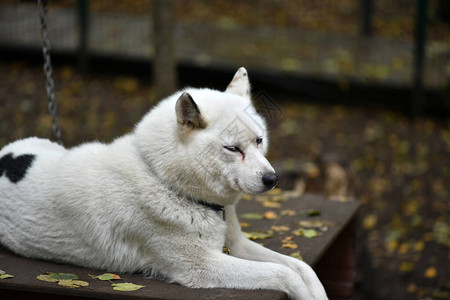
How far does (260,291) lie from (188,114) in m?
0.97

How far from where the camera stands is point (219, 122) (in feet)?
11.2

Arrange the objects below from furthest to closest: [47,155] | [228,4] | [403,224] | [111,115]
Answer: [228,4] < [111,115] < [403,224] < [47,155]

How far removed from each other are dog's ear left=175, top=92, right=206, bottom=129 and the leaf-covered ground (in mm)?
3551

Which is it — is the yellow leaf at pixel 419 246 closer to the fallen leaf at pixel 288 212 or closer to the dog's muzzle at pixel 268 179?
the fallen leaf at pixel 288 212

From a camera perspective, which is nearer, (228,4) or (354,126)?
(354,126)

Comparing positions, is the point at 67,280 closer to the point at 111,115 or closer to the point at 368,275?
the point at 368,275

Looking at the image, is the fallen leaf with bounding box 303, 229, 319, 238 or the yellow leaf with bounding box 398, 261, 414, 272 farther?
the yellow leaf with bounding box 398, 261, 414, 272

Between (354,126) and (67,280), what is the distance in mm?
6649

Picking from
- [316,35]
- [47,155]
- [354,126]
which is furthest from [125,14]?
[47,155]

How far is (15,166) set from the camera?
3842 millimetres

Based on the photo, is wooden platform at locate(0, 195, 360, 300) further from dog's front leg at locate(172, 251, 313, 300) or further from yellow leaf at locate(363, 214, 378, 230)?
yellow leaf at locate(363, 214, 378, 230)

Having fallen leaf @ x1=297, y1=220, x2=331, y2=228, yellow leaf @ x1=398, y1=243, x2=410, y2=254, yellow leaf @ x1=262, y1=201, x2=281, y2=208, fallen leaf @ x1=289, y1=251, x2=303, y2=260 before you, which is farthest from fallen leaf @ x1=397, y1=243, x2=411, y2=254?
fallen leaf @ x1=289, y1=251, x2=303, y2=260

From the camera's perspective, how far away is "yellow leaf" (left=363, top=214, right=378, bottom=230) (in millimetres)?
7469

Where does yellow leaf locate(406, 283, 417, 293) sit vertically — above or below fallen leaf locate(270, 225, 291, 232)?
below
